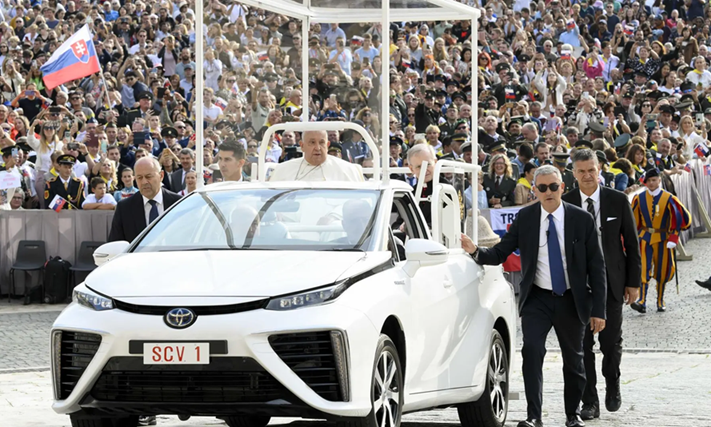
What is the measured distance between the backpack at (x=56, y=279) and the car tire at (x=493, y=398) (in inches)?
441

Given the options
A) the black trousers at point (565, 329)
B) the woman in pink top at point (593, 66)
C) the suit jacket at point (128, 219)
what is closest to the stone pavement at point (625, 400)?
the black trousers at point (565, 329)

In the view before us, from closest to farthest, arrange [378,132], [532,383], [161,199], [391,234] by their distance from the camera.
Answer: [391,234]
[532,383]
[161,199]
[378,132]

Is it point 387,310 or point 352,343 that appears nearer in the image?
point 352,343

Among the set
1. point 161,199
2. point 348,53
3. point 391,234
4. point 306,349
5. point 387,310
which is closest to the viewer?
point 306,349

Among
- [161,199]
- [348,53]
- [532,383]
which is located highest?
[348,53]

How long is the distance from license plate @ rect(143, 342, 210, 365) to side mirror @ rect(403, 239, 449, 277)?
1569mm

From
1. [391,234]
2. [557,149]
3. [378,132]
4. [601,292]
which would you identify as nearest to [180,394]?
[391,234]

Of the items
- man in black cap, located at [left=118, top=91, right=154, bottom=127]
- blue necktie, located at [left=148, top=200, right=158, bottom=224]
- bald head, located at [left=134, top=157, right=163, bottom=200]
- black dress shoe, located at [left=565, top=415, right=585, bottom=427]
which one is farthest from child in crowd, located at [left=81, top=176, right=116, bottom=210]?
black dress shoe, located at [left=565, top=415, right=585, bottom=427]

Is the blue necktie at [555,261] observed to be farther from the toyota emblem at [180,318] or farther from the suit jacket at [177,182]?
the suit jacket at [177,182]

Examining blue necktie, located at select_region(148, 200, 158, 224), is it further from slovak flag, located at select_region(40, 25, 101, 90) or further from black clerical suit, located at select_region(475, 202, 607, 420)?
slovak flag, located at select_region(40, 25, 101, 90)

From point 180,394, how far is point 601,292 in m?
3.88

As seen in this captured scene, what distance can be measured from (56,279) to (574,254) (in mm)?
11842

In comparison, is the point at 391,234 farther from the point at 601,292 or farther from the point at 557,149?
the point at 557,149

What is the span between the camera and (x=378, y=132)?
1184cm
